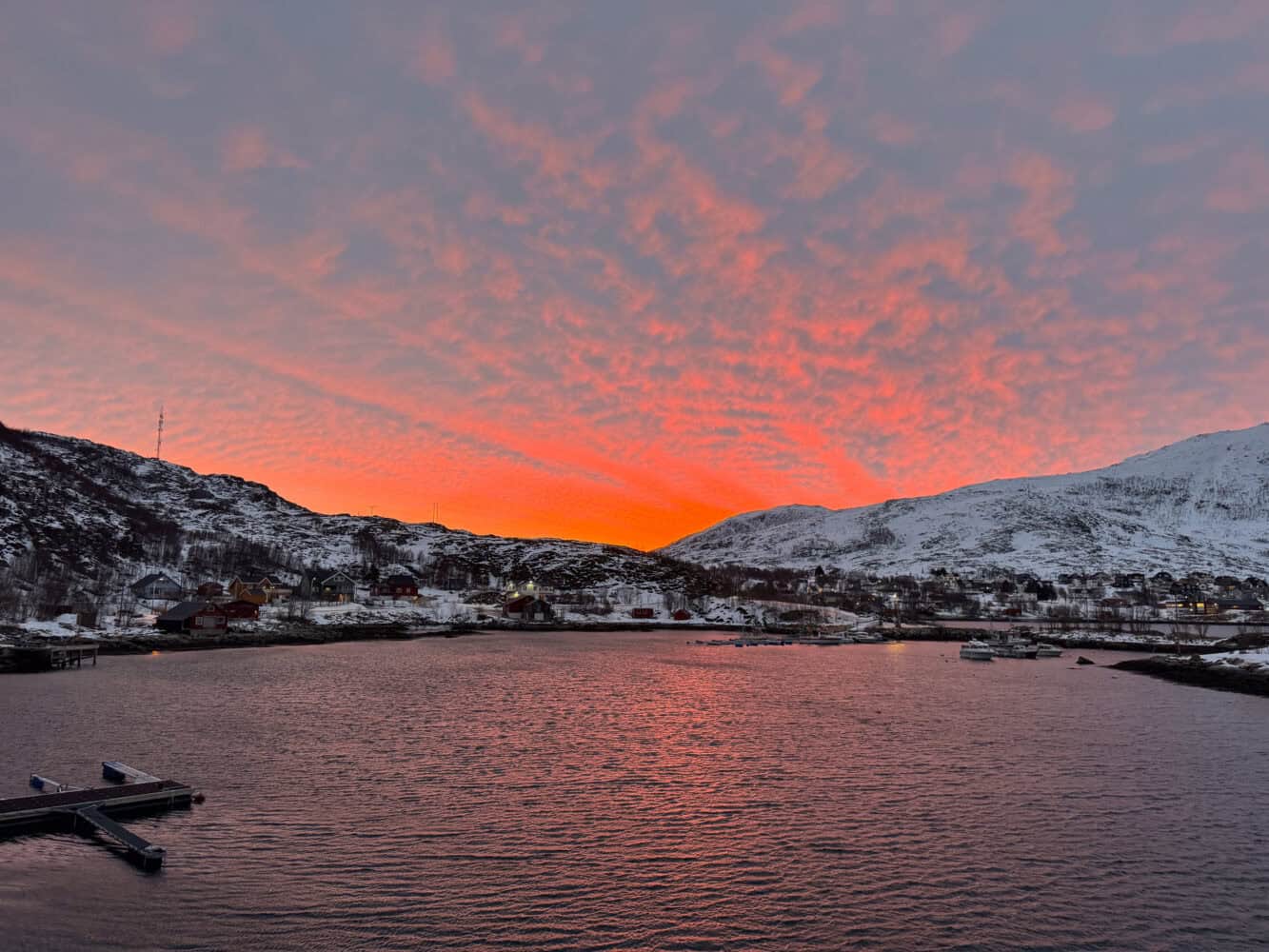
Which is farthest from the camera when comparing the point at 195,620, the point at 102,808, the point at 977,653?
the point at 195,620

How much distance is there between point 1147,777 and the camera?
35406 millimetres

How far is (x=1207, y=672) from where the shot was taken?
8106cm

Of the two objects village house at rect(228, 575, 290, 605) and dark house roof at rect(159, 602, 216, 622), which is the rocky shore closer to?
dark house roof at rect(159, 602, 216, 622)

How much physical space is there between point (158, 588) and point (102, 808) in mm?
164749

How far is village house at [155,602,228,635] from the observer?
113688 millimetres

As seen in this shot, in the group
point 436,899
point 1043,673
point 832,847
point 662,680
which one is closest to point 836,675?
point 662,680

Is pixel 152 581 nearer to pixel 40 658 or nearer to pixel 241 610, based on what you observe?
pixel 241 610

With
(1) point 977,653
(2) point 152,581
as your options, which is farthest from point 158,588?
(1) point 977,653

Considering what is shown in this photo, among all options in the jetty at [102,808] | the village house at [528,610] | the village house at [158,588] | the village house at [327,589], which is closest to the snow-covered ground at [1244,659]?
the jetty at [102,808]

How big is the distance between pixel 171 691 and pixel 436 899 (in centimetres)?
4945

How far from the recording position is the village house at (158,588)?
539ft

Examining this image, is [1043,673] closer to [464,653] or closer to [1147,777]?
[1147,777]

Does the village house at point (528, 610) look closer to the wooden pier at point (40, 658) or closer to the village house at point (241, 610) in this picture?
the village house at point (241, 610)

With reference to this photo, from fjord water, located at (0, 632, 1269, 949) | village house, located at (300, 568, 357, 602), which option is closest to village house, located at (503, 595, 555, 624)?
village house, located at (300, 568, 357, 602)
